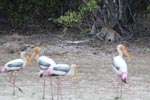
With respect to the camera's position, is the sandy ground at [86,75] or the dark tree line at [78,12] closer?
the sandy ground at [86,75]

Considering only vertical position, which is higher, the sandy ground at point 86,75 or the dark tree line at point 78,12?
the dark tree line at point 78,12

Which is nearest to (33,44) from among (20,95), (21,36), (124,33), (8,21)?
(21,36)

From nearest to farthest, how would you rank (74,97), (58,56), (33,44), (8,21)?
(74,97), (58,56), (33,44), (8,21)

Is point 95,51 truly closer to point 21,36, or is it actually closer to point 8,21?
point 21,36

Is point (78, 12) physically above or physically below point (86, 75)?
above

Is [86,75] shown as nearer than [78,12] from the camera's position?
Yes

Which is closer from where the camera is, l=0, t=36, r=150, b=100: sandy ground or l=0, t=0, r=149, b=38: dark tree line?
l=0, t=36, r=150, b=100: sandy ground

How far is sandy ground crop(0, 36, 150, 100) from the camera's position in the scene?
9875 mm

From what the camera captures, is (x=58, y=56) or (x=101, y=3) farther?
(x=101, y=3)

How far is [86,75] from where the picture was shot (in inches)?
482

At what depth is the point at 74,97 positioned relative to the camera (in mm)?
9555

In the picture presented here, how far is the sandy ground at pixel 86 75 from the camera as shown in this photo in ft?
32.4

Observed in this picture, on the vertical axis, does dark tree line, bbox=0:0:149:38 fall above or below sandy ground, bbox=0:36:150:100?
above

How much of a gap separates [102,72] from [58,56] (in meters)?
2.85
